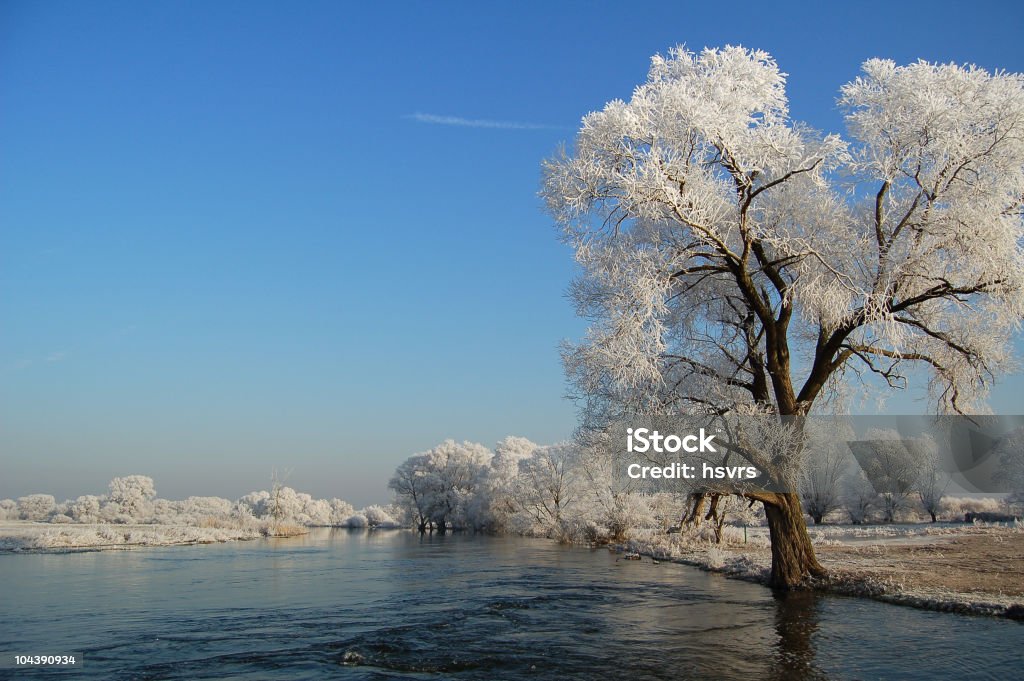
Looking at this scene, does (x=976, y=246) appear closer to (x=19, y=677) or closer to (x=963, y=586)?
(x=963, y=586)

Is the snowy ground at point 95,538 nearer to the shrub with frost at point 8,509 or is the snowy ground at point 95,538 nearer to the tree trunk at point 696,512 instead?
the tree trunk at point 696,512

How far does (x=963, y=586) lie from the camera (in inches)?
535

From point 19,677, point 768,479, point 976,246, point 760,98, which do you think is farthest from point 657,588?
point 19,677

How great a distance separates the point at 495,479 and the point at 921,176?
56.3 meters

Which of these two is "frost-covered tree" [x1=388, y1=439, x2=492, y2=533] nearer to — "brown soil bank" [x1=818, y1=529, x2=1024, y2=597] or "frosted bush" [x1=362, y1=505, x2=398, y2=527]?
"frosted bush" [x1=362, y1=505, x2=398, y2=527]

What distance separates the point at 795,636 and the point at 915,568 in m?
9.29

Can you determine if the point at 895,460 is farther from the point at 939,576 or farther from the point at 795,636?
the point at 795,636

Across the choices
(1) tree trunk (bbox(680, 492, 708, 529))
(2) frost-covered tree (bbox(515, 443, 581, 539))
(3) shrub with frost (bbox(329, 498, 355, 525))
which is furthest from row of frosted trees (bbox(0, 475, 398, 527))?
(1) tree trunk (bbox(680, 492, 708, 529))

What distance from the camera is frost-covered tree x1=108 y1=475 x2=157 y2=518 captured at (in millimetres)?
71812

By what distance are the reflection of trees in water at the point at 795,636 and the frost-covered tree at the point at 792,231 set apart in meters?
1.13

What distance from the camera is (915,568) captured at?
17.3 metres

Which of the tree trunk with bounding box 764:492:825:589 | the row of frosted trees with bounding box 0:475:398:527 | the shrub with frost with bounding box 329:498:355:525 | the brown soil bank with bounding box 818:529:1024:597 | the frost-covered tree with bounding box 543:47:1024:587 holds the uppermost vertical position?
the frost-covered tree with bounding box 543:47:1024:587

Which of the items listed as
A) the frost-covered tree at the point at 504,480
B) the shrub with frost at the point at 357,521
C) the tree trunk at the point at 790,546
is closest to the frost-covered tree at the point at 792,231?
the tree trunk at the point at 790,546

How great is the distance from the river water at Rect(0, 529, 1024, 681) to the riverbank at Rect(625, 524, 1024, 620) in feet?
1.86
